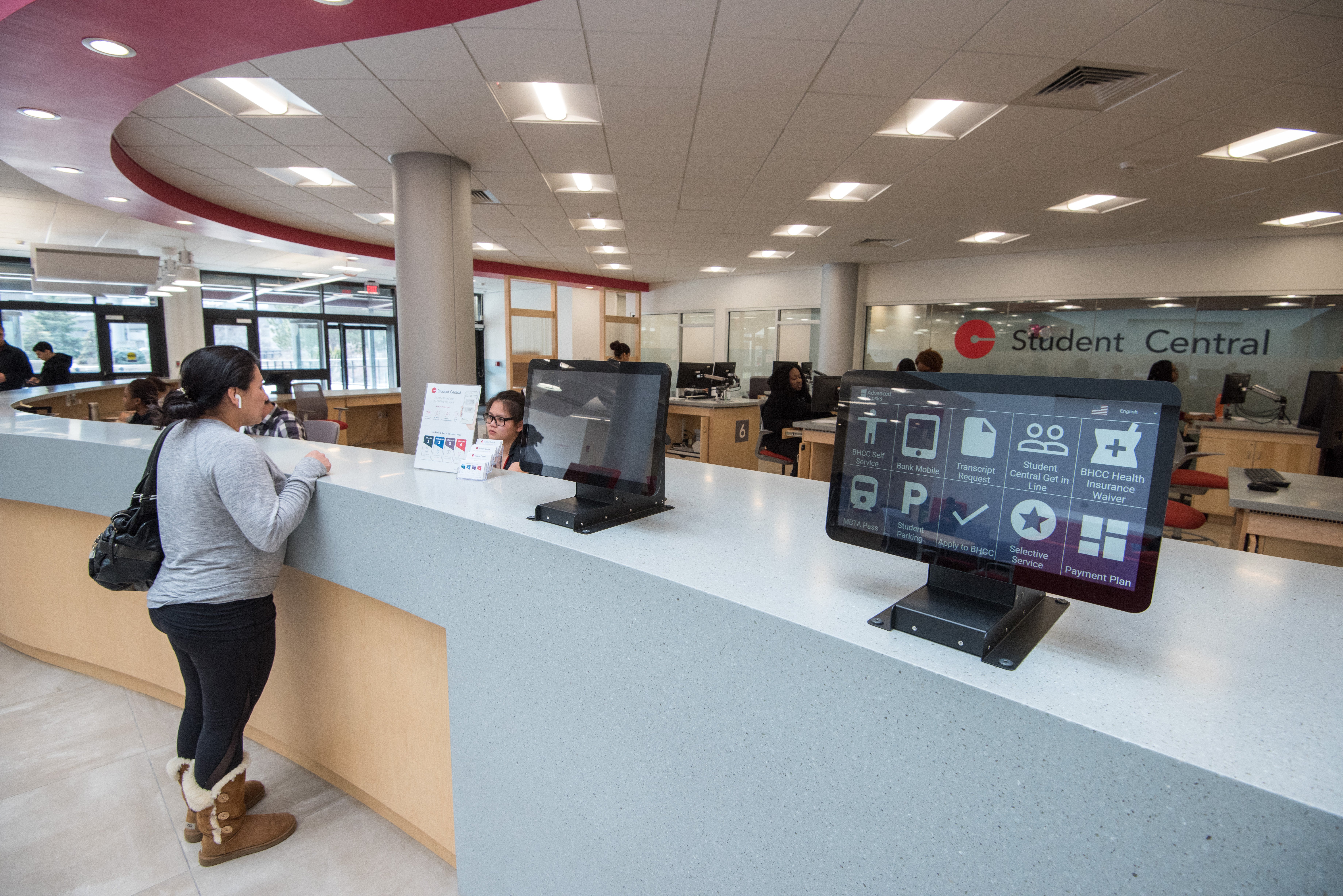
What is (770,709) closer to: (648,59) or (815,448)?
(648,59)

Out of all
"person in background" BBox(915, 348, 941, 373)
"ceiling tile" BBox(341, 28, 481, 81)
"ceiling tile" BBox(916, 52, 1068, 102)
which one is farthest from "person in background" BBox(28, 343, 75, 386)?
"ceiling tile" BBox(916, 52, 1068, 102)

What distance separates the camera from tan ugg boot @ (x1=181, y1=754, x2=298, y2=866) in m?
1.75

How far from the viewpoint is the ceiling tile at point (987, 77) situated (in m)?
3.21

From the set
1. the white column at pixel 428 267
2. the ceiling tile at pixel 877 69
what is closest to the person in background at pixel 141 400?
the white column at pixel 428 267

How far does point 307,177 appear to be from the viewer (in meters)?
5.49

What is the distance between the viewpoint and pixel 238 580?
1.64 metres

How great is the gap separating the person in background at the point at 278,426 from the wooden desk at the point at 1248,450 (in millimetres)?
6886

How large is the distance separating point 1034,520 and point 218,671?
2.02 m

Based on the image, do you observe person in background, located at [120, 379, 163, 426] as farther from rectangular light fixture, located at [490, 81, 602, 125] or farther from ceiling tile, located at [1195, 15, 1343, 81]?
ceiling tile, located at [1195, 15, 1343, 81]

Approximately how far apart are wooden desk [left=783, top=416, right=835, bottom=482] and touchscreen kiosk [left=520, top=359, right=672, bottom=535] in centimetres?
380

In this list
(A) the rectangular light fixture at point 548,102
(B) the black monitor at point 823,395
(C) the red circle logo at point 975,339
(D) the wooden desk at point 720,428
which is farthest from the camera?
(C) the red circle logo at point 975,339

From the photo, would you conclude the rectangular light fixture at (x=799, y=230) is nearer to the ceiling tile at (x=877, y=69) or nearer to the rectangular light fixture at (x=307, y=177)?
the ceiling tile at (x=877, y=69)

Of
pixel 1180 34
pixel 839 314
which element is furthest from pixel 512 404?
pixel 839 314

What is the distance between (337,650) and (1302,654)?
2.31 m
